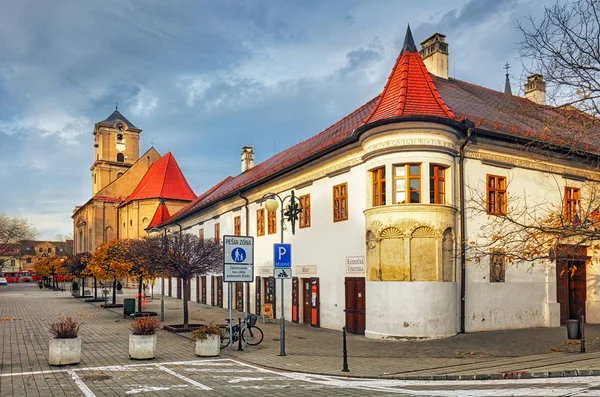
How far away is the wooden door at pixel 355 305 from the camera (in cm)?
2081

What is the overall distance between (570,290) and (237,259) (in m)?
15.2

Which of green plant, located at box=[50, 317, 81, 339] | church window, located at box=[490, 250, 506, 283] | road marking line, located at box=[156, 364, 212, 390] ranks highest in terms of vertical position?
church window, located at box=[490, 250, 506, 283]

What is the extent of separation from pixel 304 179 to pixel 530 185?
32.3ft

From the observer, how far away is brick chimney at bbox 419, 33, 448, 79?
2653 centimetres

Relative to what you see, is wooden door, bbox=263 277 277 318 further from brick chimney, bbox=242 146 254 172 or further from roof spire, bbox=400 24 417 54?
brick chimney, bbox=242 146 254 172

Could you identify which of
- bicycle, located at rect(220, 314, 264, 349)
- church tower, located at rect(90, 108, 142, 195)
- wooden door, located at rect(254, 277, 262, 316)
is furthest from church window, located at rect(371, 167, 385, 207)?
church tower, located at rect(90, 108, 142, 195)

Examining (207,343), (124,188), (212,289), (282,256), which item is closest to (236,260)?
(282,256)

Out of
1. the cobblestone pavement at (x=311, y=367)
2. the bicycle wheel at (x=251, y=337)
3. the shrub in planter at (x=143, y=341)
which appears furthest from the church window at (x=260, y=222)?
the shrub in planter at (x=143, y=341)

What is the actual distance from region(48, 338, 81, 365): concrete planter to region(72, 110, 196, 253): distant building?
48666 mm

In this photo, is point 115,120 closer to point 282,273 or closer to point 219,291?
point 219,291

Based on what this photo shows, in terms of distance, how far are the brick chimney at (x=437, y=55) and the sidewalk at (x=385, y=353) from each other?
12751 millimetres

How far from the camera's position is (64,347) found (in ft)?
45.5

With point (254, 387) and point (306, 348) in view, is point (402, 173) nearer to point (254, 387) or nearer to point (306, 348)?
point (306, 348)

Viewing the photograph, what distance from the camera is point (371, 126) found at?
766 inches
